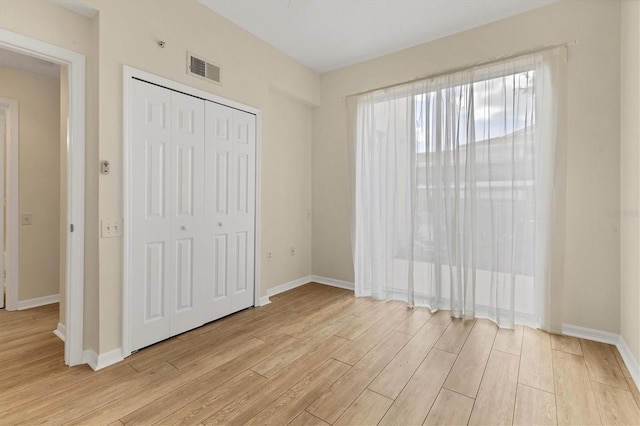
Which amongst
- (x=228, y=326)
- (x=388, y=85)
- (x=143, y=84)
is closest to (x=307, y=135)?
(x=388, y=85)

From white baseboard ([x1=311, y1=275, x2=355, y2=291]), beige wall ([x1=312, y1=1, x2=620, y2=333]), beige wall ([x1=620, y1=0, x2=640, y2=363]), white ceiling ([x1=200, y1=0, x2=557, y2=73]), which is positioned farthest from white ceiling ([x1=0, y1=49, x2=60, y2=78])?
beige wall ([x1=620, y1=0, x2=640, y2=363])

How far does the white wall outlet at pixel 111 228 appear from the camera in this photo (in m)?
2.22

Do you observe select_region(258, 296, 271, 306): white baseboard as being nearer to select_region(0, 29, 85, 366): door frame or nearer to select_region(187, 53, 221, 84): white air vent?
select_region(0, 29, 85, 366): door frame

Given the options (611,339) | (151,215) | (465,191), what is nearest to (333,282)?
(465,191)

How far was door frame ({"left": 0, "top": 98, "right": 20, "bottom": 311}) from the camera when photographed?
11.1 feet

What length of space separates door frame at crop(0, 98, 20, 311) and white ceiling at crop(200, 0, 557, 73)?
2.71 m

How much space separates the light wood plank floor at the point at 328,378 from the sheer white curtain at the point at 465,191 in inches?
18.7

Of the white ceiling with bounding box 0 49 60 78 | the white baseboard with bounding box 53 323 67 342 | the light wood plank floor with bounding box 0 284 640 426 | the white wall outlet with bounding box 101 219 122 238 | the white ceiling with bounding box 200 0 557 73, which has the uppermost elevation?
the white ceiling with bounding box 200 0 557 73

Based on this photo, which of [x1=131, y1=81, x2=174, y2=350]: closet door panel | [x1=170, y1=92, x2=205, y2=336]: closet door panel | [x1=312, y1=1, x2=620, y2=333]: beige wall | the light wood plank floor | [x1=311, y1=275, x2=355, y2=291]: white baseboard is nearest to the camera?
the light wood plank floor

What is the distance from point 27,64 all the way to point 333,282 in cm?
458

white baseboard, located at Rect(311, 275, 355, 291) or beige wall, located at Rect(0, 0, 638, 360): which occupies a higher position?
beige wall, located at Rect(0, 0, 638, 360)

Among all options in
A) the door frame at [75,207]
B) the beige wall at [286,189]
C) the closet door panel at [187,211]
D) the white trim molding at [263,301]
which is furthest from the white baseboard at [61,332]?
the beige wall at [286,189]

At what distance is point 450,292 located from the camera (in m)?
3.23

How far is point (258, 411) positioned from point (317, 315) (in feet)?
5.00
